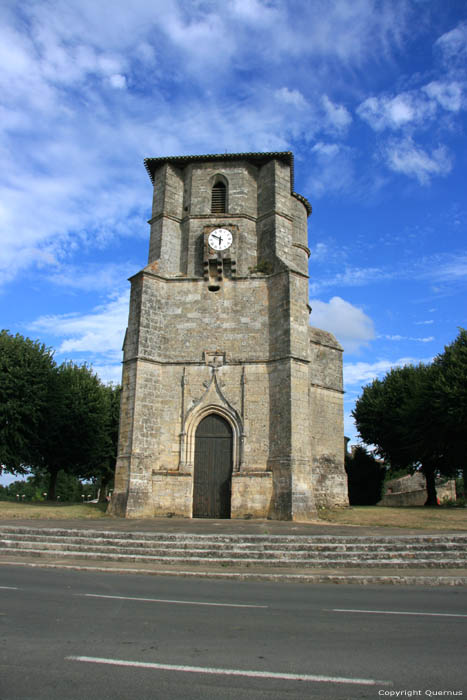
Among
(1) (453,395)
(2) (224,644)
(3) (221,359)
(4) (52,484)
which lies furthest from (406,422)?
(2) (224,644)

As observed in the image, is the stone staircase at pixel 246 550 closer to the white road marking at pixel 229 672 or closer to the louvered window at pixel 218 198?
the white road marking at pixel 229 672

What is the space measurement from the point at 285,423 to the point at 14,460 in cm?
1565

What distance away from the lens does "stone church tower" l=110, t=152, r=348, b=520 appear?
1895cm

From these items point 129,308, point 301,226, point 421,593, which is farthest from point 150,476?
point 301,226

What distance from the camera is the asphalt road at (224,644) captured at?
4152 mm

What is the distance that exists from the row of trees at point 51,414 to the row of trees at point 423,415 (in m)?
16.4

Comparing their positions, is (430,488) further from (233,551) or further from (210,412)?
(233,551)

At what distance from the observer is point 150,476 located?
19203 millimetres

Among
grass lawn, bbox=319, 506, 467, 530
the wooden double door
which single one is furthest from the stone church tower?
grass lawn, bbox=319, 506, 467, 530

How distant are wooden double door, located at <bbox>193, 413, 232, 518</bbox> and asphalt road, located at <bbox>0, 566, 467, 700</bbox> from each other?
1092 centimetres

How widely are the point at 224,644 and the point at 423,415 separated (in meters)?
24.0

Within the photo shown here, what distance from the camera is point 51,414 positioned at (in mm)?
27562

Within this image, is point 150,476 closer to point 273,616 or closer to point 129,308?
point 129,308

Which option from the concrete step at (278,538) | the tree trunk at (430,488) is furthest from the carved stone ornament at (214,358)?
the tree trunk at (430,488)
